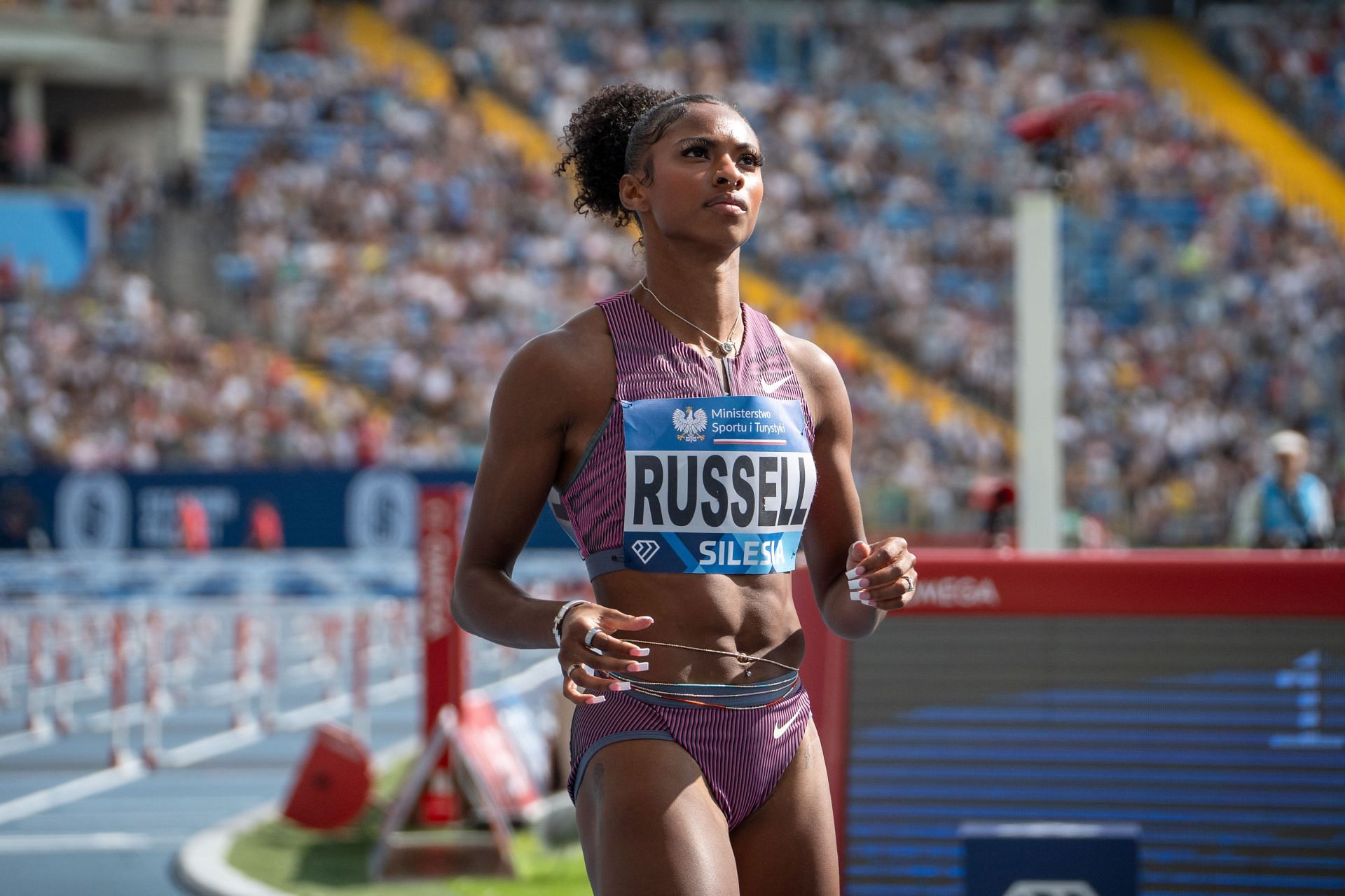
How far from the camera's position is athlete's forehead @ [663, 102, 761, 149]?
3117 millimetres

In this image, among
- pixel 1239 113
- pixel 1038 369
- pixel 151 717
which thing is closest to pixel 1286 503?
pixel 1038 369

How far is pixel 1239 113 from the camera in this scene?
32.2 meters

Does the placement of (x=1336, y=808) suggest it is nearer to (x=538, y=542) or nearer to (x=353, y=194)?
(x=538, y=542)

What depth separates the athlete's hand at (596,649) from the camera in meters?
2.72

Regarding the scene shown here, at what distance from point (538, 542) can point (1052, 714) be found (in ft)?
38.0

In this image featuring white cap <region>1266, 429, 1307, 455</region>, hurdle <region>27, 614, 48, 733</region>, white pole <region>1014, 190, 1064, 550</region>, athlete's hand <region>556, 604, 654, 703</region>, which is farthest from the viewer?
hurdle <region>27, 614, 48, 733</region>

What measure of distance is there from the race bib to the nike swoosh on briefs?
0.28 meters

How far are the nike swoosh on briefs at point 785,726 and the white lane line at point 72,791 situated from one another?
7675 millimetres

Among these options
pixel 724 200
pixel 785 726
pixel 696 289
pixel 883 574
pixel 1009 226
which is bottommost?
pixel 785 726

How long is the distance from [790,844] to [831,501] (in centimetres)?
69

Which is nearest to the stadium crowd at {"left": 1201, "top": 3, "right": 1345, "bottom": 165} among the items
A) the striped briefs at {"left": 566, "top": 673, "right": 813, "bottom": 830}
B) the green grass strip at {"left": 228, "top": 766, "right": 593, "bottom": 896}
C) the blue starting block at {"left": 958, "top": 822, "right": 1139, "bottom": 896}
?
the green grass strip at {"left": 228, "top": 766, "right": 593, "bottom": 896}

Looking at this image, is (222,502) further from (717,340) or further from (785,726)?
(785,726)

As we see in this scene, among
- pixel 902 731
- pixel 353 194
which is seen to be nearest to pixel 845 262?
pixel 353 194

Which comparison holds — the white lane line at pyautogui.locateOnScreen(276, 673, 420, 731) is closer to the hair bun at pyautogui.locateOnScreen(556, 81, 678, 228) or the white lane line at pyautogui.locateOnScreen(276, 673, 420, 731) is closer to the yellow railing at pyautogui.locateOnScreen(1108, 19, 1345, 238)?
the hair bun at pyautogui.locateOnScreen(556, 81, 678, 228)
